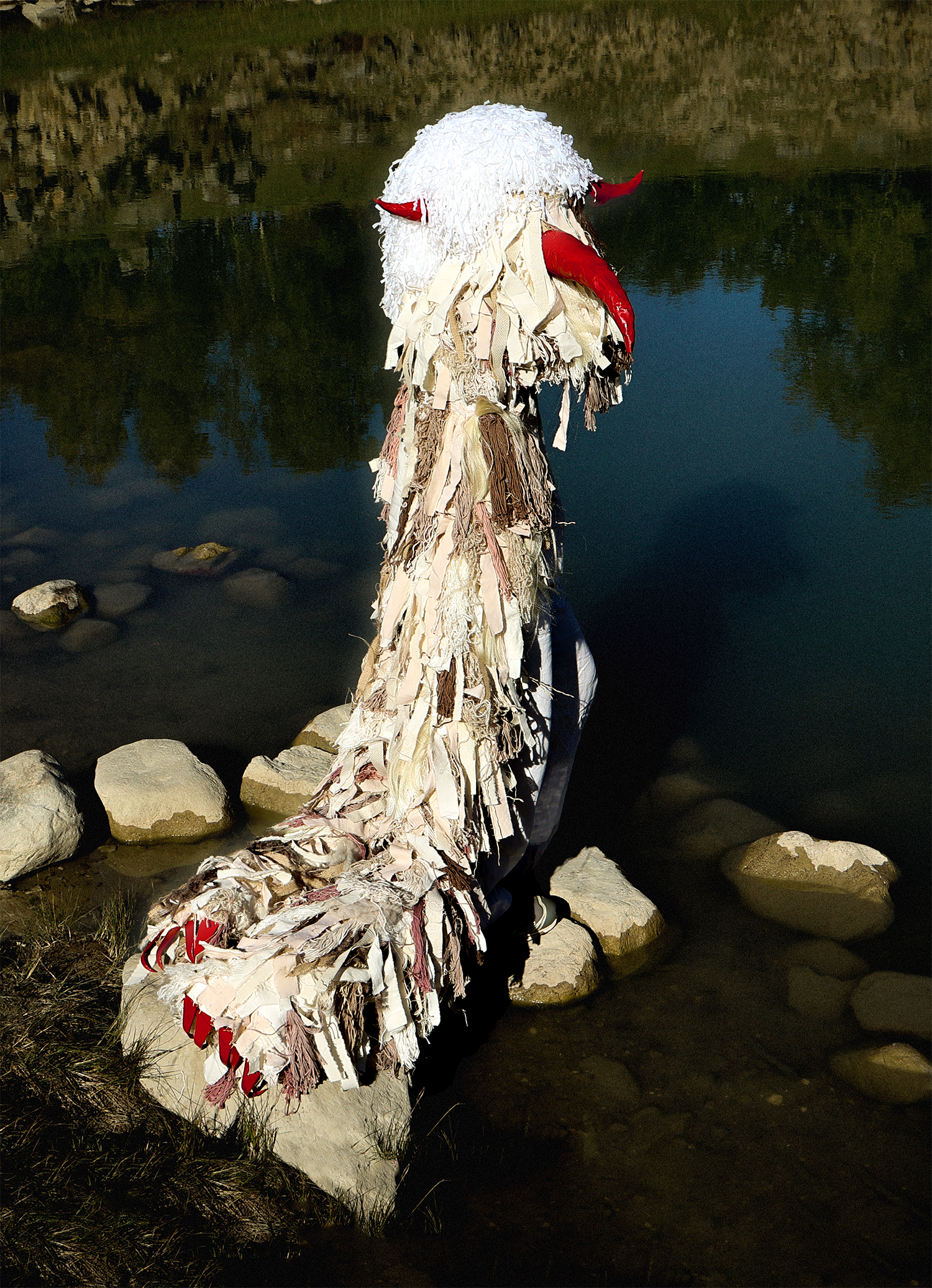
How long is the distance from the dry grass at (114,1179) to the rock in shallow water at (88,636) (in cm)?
263

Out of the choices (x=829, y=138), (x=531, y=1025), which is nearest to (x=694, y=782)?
(x=531, y=1025)

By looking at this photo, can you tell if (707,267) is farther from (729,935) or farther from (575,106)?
(575,106)

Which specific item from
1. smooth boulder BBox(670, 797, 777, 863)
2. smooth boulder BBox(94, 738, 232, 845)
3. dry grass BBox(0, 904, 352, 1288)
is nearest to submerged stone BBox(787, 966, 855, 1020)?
smooth boulder BBox(670, 797, 777, 863)

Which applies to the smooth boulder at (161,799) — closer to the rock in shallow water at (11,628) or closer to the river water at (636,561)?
the river water at (636,561)

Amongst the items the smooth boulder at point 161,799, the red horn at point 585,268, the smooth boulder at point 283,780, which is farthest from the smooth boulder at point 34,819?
the red horn at point 585,268

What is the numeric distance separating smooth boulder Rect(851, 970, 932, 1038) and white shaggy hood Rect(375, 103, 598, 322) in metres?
2.39

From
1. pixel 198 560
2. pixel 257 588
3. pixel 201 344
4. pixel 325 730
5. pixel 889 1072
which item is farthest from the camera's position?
pixel 201 344

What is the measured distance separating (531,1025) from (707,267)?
28.0 ft

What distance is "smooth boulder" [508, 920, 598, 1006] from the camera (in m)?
3.27

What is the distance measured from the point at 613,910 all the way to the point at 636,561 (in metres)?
2.70

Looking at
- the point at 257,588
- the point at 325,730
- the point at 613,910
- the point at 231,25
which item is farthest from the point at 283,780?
the point at 231,25

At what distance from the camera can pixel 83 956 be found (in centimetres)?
327

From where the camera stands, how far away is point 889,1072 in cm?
301

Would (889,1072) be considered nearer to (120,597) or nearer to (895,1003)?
(895,1003)
